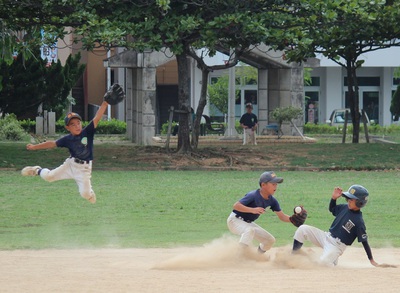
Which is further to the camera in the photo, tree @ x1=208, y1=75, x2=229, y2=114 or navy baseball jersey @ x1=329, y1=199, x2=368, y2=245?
tree @ x1=208, y1=75, x2=229, y2=114

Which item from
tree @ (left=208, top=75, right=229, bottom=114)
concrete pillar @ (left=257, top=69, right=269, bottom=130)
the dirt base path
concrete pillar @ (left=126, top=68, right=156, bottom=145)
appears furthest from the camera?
tree @ (left=208, top=75, right=229, bottom=114)

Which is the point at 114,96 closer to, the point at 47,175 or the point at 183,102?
the point at 47,175

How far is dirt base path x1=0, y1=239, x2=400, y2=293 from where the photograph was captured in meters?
11.3

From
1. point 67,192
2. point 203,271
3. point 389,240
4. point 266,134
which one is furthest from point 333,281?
point 266,134

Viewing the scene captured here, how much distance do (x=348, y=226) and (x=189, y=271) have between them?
7.08 feet

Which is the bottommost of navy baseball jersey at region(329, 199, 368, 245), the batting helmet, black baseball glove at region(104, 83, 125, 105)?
navy baseball jersey at region(329, 199, 368, 245)

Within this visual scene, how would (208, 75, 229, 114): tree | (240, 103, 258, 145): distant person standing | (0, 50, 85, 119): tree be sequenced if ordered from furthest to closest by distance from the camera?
(208, 75, 229, 114): tree
(0, 50, 85, 119): tree
(240, 103, 258, 145): distant person standing

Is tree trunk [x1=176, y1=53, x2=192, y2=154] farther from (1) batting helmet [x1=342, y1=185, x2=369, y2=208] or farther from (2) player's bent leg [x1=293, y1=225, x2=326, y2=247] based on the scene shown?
(1) batting helmet [x1=342, y1=185, x2=369, y2=208]

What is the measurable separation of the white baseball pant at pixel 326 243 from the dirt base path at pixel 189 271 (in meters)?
0.15

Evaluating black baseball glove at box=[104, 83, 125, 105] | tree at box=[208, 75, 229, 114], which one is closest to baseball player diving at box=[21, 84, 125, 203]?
black baseball glove at box=[104, 83, 125, 105]

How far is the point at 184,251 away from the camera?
14.8 metres

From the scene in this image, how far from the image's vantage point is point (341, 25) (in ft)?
94.5

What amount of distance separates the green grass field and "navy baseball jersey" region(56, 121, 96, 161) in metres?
2.32

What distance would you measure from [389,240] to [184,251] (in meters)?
3.82
